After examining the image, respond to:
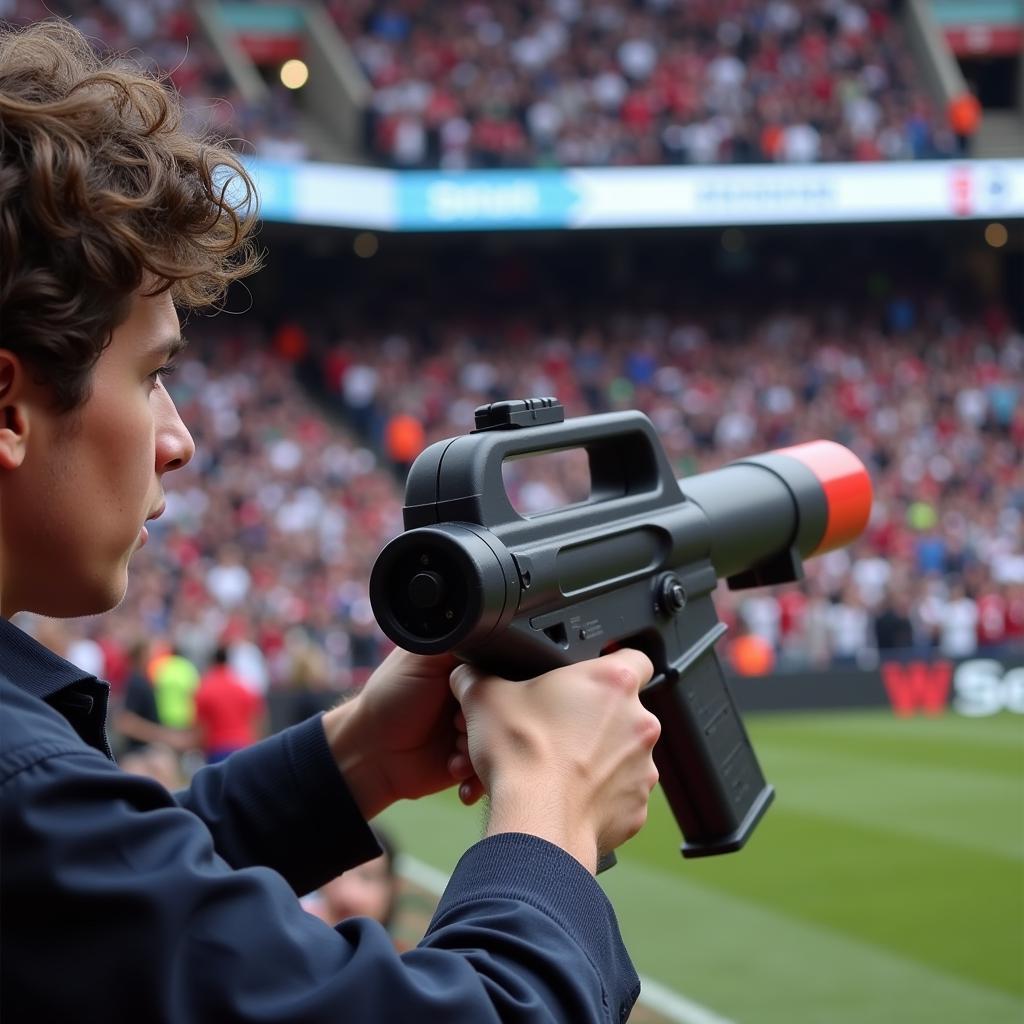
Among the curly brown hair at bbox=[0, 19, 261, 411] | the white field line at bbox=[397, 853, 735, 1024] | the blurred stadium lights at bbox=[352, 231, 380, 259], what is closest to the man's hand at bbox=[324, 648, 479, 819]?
the curly brown hair at bbox=[0, 19, 261, 411]

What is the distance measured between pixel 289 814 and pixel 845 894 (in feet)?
23.3

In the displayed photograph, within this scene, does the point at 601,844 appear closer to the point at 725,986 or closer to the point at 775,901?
the point at 725,986


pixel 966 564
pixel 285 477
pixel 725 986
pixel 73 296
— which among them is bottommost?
pixel 966 564

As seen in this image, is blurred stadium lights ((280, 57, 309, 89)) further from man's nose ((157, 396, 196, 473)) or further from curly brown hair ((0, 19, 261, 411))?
man's nose ((157, 396, 196, 473))

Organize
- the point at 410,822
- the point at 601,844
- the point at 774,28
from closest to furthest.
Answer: the point at 601,844, the point at 410,822, the point at 774,28

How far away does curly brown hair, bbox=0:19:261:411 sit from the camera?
1301mm

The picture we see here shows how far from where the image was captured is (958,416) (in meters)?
23.4

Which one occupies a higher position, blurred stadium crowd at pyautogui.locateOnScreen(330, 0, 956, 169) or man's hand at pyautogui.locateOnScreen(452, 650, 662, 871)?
man's hand at pyautogui.locateOnScreen(452, 650, 662, 871)

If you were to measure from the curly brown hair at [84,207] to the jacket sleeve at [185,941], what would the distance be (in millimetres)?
394

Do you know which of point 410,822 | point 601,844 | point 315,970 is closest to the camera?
point 315,970

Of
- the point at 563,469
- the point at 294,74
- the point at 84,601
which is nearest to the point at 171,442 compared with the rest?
the point at 84,601

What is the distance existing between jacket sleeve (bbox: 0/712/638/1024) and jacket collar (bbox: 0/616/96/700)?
0.13 metres

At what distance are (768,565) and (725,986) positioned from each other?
16.0ft

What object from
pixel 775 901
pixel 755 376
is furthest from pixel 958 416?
pixel 775 901
